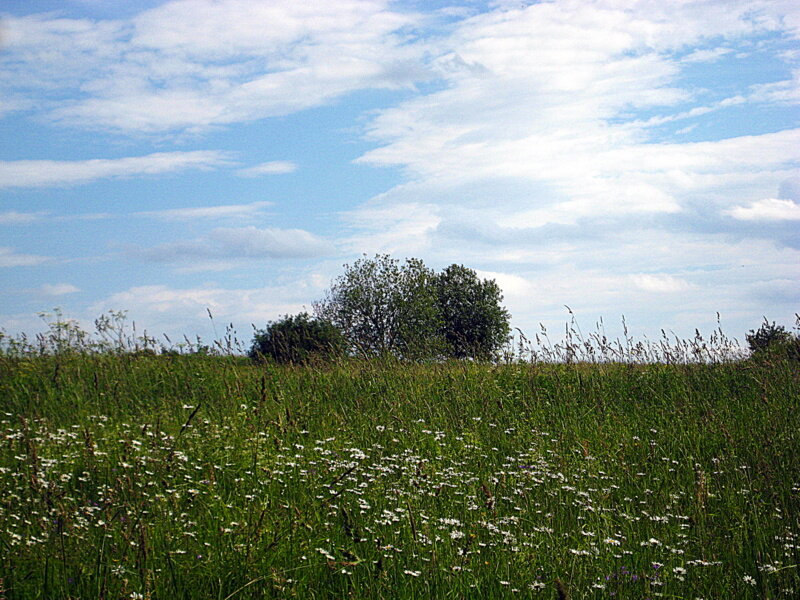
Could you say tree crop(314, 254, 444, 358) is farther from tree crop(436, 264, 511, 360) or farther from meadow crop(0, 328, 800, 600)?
meadow crop(0, 328, 800, 600)

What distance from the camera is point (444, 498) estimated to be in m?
5.48

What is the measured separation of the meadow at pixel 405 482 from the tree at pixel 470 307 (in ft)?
72.6

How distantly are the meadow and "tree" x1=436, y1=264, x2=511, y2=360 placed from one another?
22.1 m

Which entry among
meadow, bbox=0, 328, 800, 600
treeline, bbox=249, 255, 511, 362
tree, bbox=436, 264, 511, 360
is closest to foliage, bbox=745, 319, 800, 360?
meadow, bbox=0, 328, 800, 600

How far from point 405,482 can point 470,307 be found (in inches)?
1136

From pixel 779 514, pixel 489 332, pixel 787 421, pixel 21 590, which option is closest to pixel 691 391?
pixel 787 421

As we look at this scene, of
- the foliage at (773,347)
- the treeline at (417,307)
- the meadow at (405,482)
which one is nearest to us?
the meadow at (405,482)

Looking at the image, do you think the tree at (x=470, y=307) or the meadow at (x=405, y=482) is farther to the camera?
the tree at (x=470, y=307)

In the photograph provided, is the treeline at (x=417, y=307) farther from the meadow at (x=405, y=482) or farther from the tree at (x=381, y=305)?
the meadow at (x=405, y=482)

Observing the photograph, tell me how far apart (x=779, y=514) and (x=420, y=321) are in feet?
78.3

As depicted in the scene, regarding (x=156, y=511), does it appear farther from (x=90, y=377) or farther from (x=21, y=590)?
(x=90, y=377)

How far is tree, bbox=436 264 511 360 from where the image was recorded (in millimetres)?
33938

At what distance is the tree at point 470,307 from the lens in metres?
33.9

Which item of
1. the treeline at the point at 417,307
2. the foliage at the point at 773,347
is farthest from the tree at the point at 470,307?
the foliage at the point at 773,347
